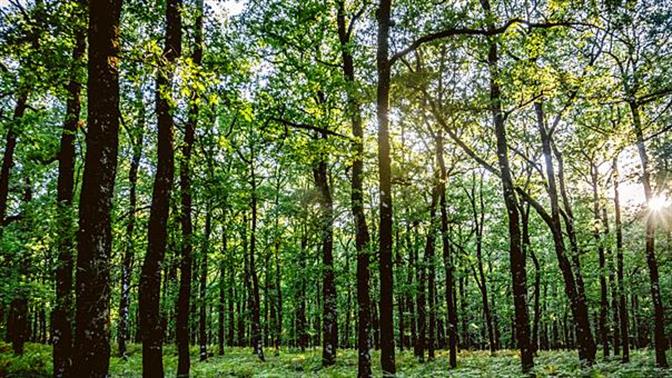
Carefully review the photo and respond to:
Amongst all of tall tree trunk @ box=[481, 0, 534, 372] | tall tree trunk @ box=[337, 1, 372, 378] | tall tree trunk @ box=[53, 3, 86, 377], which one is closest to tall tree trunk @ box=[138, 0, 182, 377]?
tall tree trunk @ box=[53, 3, 86, 377]

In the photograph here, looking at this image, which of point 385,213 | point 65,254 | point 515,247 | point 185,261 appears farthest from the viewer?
point 515,247

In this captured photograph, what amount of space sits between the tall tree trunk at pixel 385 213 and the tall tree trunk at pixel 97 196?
217 inches

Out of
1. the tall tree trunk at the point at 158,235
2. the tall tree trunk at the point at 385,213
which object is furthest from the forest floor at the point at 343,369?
the tall tree trunk at the point at 158,235

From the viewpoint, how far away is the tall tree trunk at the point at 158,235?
892 centimetres

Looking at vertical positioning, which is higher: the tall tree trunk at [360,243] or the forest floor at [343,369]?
the tall tree trunk at [360,243]

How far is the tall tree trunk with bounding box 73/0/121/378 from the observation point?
18.7ft

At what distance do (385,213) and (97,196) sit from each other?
5.93 m

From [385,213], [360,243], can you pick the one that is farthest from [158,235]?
[360,243]

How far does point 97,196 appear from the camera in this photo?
5.95 metres

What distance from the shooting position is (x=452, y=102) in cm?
1522

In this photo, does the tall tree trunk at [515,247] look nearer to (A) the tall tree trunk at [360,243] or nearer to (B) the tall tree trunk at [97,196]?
(A) the tall tree trunk at [360,243]

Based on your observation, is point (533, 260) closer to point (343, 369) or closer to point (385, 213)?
point (343, 369)

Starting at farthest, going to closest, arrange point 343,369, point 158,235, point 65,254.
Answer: point 343,369, point 65,254, point 158,235

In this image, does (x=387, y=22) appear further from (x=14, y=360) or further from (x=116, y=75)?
(x=14, y=360)
